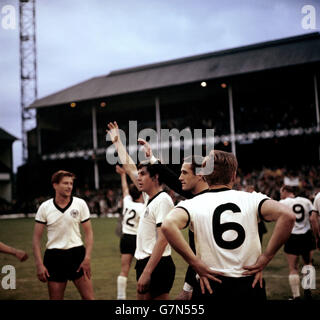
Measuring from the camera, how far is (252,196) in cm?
337

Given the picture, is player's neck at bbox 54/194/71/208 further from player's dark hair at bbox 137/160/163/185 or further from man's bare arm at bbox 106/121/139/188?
player's dark hair at bbox 137/160/163/185

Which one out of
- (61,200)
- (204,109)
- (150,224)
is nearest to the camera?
(150,224)

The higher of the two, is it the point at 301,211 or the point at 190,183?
the point at 190,183

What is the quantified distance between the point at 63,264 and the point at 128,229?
2648 millimetres

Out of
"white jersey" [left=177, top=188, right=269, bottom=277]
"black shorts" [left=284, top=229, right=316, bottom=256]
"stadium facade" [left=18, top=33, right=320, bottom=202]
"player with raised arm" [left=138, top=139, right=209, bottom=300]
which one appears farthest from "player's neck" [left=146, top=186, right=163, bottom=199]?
"stadium facade" [left=18, top=33, right=320, bottom=202]

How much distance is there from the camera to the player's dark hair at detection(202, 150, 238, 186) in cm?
345

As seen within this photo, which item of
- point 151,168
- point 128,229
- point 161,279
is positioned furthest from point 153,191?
point 128,229

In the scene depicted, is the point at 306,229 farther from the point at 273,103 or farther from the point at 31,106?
the point at 31,106

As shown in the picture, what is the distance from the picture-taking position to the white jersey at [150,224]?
4.68 metres

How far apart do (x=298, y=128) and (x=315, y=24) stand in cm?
2457

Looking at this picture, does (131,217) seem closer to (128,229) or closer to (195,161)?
(128,229)

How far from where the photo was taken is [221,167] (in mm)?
3463

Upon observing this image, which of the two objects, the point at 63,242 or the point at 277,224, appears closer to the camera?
the point at 277,224

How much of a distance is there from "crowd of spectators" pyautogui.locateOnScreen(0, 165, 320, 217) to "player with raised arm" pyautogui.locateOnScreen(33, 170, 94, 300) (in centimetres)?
1464
